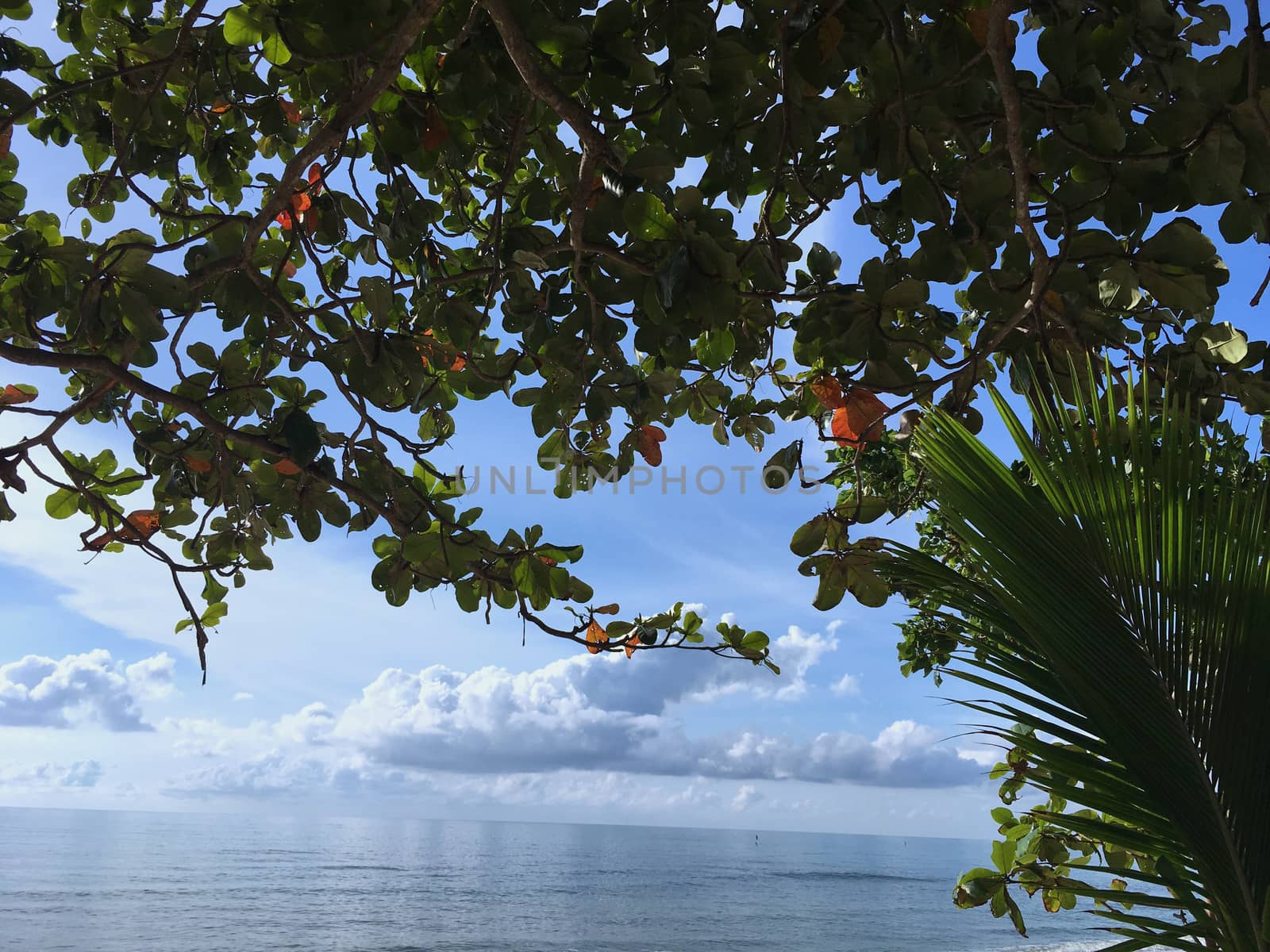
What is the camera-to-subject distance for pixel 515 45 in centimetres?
148

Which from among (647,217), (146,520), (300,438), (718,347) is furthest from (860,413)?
(146,520)

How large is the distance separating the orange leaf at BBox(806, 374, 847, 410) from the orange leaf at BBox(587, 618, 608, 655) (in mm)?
903

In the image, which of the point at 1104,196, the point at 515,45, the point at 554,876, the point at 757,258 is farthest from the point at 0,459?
the point at 554,876

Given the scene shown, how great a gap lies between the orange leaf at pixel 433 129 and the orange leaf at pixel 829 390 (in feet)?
3.30

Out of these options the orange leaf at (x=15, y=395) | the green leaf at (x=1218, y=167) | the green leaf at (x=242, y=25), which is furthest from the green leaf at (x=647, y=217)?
the orange leaf at (x=15, y=395)

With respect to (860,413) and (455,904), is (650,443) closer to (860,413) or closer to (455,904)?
(860,413)

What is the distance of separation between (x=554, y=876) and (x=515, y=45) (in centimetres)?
3519

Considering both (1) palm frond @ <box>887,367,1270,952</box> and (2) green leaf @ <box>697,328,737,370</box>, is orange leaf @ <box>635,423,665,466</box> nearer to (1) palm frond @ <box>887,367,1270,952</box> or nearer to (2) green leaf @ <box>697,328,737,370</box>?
(2) green leaf @ <box>697,328,737,370</box>

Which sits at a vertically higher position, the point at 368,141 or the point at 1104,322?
the point at 368,141

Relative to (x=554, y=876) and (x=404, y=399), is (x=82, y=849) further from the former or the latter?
(x=404, y=399)

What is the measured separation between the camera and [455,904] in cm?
2347

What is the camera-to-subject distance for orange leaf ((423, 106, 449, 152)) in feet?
5.85

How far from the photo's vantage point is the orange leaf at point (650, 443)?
7.98 ft

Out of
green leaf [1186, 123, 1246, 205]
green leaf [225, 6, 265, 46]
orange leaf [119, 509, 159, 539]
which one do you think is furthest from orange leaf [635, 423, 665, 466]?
orange leaf [119, 509, 159, 539]
